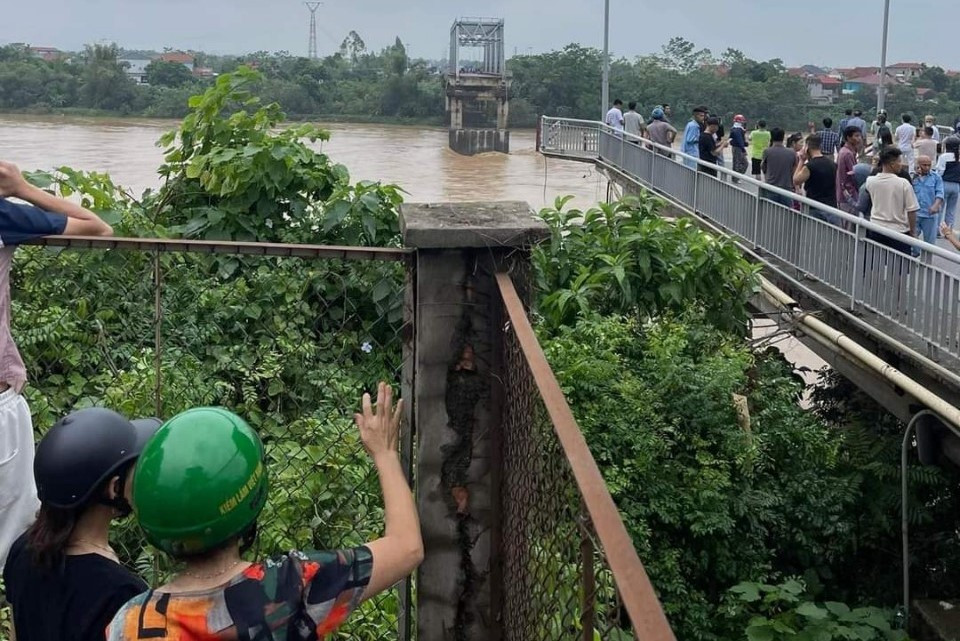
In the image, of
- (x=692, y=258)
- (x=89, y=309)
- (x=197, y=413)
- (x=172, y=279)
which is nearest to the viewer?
(x=197, y=413)

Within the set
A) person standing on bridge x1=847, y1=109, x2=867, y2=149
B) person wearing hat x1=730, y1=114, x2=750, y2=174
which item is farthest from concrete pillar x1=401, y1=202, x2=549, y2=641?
person wearing hat x1=730, y1=114, x2=750, y2=174

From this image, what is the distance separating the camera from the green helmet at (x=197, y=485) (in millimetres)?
1861

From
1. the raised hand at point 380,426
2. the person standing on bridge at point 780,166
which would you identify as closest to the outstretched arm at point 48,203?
the raised hand at point 380,426

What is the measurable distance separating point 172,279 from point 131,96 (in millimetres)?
65080

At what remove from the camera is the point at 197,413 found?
194 centimetres

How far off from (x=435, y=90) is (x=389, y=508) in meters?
71.3

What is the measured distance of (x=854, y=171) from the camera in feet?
40.2

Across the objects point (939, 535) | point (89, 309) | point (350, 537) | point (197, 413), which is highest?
point (197, 413)

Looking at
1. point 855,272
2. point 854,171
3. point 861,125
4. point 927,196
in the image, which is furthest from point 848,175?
point 861,125

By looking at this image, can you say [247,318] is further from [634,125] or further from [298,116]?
[298,116]

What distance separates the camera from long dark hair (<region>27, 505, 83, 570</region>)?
2.22 m

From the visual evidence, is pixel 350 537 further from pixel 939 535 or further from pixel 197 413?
pixel 939 535

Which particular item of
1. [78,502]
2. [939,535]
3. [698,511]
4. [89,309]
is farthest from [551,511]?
[939,535]

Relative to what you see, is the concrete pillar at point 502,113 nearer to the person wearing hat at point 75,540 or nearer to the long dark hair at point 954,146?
the long dark hair at point 954,146
